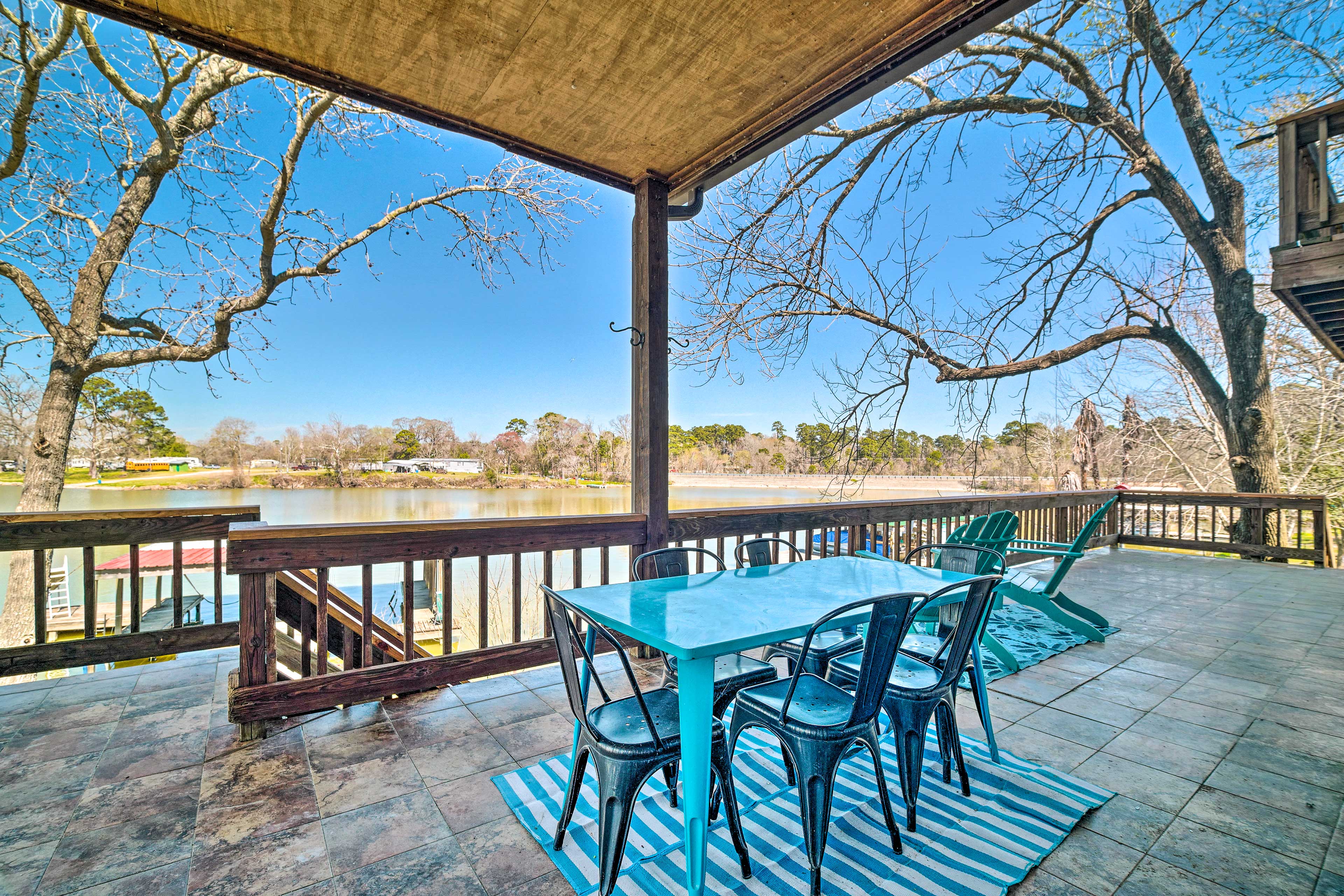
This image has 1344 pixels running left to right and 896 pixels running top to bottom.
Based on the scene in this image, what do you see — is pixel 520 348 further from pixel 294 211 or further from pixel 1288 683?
pixel 1288 683

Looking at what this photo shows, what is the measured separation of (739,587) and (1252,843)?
1732 millimetres

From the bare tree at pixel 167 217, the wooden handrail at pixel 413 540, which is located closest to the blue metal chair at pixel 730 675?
the wooden handrail at pixel 413 540

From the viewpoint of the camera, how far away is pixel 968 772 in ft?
7.01

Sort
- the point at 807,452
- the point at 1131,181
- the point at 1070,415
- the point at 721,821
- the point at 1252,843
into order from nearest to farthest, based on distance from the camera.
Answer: the point at 1252,843 < the point at 721,821 < the point at 807,452 < the point at 1131,181 < the point at 1070,415

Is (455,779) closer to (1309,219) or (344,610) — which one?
(344,610)

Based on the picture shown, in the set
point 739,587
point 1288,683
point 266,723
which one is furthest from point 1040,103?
point 266,723

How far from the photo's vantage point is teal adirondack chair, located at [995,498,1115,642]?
12.1ft

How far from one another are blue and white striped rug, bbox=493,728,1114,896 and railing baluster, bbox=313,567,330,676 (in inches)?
44.3

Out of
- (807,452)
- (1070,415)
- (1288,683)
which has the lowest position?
(1288,683)

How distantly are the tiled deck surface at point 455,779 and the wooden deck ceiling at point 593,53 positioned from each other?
8.88ft

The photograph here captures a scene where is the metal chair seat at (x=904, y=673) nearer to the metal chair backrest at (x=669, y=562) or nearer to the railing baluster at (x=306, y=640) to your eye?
the metal chair backrest at (x=669, y=562)

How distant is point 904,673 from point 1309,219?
508cm

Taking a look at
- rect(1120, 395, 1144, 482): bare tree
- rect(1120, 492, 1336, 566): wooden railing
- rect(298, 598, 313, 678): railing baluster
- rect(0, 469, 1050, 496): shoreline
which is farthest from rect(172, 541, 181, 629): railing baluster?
rect(1120, 395, 1144, 482): bare tree

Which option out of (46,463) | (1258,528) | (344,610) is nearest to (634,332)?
(344,610)
